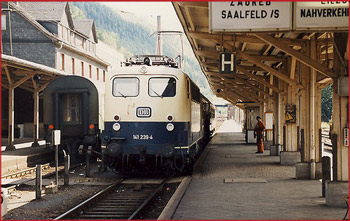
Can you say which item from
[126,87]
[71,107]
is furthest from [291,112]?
[71,107]

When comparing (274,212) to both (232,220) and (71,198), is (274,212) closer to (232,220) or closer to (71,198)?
(232,220)

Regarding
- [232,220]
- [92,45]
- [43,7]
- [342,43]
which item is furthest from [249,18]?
[92,45]

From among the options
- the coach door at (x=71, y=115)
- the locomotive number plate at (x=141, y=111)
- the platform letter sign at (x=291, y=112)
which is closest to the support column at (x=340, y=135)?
the locomotive number plate at (x=141, y=111)

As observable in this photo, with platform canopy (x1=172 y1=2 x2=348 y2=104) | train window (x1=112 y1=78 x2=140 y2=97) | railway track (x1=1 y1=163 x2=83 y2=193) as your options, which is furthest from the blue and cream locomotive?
railway track (x1=1 y1=163 x2=83 y2=193)

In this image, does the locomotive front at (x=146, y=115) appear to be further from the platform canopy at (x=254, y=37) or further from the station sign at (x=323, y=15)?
the station sign at (x=323, y=15)

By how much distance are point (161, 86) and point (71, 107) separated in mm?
6351

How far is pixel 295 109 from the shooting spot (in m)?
16.8

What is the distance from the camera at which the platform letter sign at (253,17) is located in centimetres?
832

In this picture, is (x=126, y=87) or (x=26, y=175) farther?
(x=26, y=175)

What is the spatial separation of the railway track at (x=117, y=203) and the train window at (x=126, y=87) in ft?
7.73

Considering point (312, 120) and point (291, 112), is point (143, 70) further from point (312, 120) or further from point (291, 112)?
point (291, 112)

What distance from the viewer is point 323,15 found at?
834 centimetres

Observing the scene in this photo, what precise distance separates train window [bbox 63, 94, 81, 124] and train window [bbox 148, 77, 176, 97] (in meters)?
5.91

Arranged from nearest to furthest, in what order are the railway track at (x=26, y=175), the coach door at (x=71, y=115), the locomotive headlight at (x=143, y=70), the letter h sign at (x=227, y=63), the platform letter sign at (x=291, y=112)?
1. the letter h sign at (x=227, y=63)
2. the railway track at (x=26, y=175)
3. the locomotive headlight at (x=143, y=70)
4. the platform letter sign at (x=291, y=112)
5. the coach door at (x=71, y=115)
